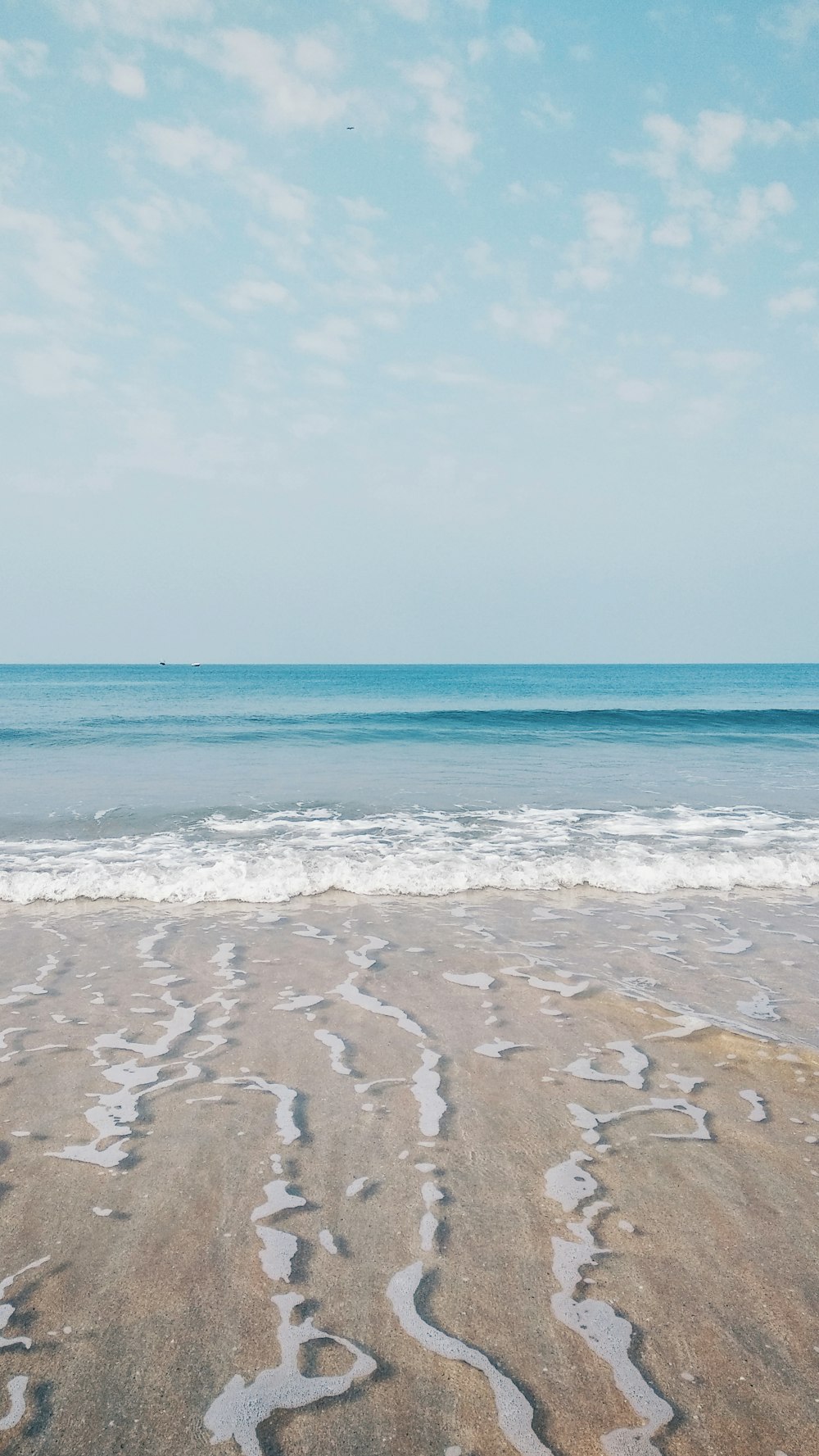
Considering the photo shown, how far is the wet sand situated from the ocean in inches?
103

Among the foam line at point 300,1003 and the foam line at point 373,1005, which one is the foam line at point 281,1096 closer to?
the foam line at point 300,1003

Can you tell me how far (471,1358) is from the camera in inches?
105

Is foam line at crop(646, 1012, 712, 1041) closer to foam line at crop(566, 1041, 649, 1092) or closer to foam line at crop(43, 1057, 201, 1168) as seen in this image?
foam line at crop(566, 1041, 649, 1092)

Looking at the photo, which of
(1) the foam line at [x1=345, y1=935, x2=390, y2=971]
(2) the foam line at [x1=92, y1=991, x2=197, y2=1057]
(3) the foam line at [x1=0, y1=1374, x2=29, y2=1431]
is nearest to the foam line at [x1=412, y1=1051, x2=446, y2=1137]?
(1) the foam line at [x1=345, y1=935, x2=390, y2=971]

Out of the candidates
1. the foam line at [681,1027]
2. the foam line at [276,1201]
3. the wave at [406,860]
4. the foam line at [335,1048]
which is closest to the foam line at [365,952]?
the foam line at [335,1048]

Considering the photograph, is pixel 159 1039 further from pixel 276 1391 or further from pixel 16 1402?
pixel 276 1391

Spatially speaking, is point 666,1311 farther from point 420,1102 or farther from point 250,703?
point 250,703

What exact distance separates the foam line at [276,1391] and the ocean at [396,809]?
5.98 metres

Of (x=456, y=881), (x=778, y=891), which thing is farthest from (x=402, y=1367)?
(x=778, y=891)

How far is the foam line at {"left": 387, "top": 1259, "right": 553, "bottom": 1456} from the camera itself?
240 centimetres

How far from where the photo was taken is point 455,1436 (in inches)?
95.0

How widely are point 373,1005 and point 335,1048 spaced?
74 centimetres

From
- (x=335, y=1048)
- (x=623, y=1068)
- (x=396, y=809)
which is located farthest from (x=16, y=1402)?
(x=396, y=809)

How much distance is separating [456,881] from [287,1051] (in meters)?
4.29
